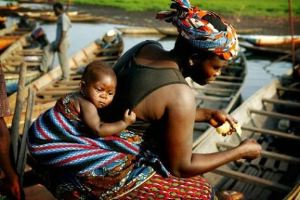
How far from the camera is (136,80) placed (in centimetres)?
186

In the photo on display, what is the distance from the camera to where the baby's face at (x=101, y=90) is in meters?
1.92

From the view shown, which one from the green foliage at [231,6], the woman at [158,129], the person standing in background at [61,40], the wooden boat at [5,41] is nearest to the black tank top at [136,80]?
the woman at [158,129]

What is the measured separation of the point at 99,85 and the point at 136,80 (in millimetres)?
202

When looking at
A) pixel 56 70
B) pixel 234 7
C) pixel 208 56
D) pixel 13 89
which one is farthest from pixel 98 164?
pixel 234 7

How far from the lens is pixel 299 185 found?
295 cm

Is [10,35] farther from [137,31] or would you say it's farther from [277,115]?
[277,115]

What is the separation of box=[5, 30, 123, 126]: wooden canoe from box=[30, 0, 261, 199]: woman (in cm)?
309

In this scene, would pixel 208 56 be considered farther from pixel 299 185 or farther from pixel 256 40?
pixel 256 40

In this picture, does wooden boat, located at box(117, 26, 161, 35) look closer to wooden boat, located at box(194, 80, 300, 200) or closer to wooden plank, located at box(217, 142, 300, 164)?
wooden boat, located at box(194, 80, 300, 200)

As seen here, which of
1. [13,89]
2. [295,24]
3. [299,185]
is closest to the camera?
[299,185]

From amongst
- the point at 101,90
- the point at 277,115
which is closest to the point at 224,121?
the point at 101,90

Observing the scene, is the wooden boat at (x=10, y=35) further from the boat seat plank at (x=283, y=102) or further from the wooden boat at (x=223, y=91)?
the boat seat plank at (x=283, y=102)

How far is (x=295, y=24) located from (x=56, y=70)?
15772 millimetres

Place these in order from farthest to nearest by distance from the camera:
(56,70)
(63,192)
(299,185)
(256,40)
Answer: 1. (256,40)
2. (56,70)
3. (299,185)
4. (63,192)
